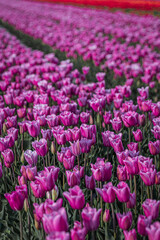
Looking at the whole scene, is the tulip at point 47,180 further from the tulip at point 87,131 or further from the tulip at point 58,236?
the tulip at point 87,131

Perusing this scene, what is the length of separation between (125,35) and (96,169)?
7.86 metres

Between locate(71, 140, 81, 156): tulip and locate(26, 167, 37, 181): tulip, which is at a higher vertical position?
locate(71, 140, 81, 156): tulip

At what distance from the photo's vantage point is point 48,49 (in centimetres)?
948

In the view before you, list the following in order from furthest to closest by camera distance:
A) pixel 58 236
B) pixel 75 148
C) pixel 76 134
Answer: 1. pixel 76 134
2. pixel 75 148
3. pixel 58 236

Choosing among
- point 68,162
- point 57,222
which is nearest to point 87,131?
point 68,162

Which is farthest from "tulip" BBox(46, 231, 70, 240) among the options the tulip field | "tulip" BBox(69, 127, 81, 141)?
"tulip" BBox(69, 127, 81, 141)

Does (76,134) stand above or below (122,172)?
above

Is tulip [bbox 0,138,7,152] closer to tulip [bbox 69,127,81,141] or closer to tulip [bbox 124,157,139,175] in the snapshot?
tulip [bbox 69,127,81,141]

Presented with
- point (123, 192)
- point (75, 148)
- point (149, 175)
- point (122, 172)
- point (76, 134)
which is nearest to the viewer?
point (123, 192)

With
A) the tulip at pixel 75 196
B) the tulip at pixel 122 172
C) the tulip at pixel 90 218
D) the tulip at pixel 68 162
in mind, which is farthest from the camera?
the tulip at pixel 68 162

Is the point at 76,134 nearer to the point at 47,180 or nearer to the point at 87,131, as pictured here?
the point at 87,131

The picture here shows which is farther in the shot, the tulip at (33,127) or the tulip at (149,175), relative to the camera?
the tulip at (33,127)

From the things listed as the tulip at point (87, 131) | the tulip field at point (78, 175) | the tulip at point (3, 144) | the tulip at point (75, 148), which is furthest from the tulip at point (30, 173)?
the tulip at point (87, 131)

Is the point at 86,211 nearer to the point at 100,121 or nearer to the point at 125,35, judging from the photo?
the point at 100,121
